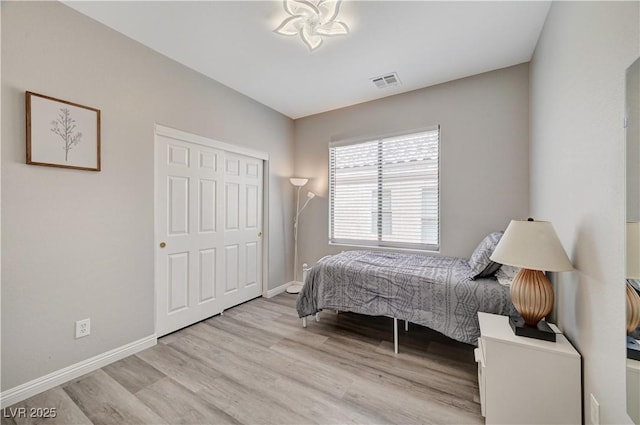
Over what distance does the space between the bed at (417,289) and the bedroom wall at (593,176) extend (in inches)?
18.3

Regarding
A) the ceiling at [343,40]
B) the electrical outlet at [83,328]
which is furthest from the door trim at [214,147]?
the ceiling at [343,40]

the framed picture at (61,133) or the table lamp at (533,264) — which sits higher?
the framed picture at (61,133)

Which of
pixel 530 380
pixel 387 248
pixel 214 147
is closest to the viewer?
pixel 530 380

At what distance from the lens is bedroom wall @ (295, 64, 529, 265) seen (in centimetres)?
259

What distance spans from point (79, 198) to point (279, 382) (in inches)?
80.3

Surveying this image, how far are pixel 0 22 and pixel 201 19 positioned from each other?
1.19 m

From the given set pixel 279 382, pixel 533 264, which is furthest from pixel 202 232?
pixel 533 264

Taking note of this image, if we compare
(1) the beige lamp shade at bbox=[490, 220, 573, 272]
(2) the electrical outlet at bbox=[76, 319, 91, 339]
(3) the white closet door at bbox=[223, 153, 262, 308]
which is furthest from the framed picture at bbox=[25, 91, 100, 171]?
(1) the beige lamp shade at bbox=[490, 220, 573, 272]

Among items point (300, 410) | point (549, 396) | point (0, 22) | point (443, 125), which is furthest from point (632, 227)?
point (0, 22)

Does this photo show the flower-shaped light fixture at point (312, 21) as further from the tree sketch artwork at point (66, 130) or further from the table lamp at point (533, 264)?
the table lamp at point (533, 264)

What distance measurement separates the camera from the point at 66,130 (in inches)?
71.6

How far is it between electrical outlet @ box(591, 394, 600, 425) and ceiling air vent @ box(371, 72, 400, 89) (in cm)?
290

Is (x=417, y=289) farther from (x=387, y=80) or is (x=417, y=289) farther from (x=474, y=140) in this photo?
(x=387, y=80)

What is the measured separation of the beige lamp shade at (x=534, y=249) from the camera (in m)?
1.31
